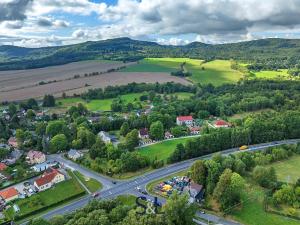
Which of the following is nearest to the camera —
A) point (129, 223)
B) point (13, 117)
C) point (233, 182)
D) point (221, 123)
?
point (129, 223)

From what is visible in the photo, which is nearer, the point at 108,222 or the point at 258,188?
the point at 108,222

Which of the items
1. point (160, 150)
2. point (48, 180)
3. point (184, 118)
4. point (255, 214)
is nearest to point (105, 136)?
point (160, 150)

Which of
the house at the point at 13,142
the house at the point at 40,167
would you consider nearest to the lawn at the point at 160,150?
the house at the point at 40,167

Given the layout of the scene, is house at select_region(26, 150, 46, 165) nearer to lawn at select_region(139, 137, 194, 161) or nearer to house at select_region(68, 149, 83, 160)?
house at select_region(68, 149, 83, 160)

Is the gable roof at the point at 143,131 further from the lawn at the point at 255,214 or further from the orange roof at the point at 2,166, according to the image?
the lawn at the point at 255,214

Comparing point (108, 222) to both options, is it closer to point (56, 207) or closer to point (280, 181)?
point (56, 207)

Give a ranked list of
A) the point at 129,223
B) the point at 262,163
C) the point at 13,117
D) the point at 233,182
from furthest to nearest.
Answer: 1. the point at 13,117
2. the point at 262,163
3. the point at 233,182
4. the point at 129,223

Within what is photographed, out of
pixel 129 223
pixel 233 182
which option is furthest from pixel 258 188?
pixel 129 223

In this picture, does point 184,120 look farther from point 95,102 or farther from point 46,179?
point 46,179
